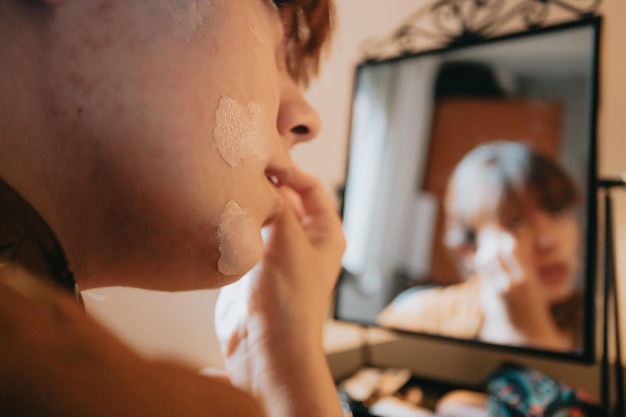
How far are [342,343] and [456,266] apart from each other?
1.34 ft

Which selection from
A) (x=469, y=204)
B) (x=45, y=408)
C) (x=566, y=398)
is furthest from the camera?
(x=469, y=204)

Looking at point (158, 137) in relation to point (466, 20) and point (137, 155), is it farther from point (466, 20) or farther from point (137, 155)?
point (466, 20)

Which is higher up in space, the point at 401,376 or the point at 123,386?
the point at 123,386

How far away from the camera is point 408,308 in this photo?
972 millimetres

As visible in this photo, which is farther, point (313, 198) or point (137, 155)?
point (313, 198)

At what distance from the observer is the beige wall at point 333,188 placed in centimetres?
61

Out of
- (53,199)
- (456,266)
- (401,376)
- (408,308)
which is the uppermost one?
(53,199)

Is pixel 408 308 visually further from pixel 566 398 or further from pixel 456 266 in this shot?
pixel 566 398

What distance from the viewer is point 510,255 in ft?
2.77

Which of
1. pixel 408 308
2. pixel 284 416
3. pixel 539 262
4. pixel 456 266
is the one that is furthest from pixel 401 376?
pixel 284 416

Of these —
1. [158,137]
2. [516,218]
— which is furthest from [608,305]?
[158,137]

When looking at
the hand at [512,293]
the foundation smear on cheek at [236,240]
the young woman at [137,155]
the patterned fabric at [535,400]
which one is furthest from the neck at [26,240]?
Answer: the hand at [512,293]

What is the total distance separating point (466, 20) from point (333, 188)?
0.52m

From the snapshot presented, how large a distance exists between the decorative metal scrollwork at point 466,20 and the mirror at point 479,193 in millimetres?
50
